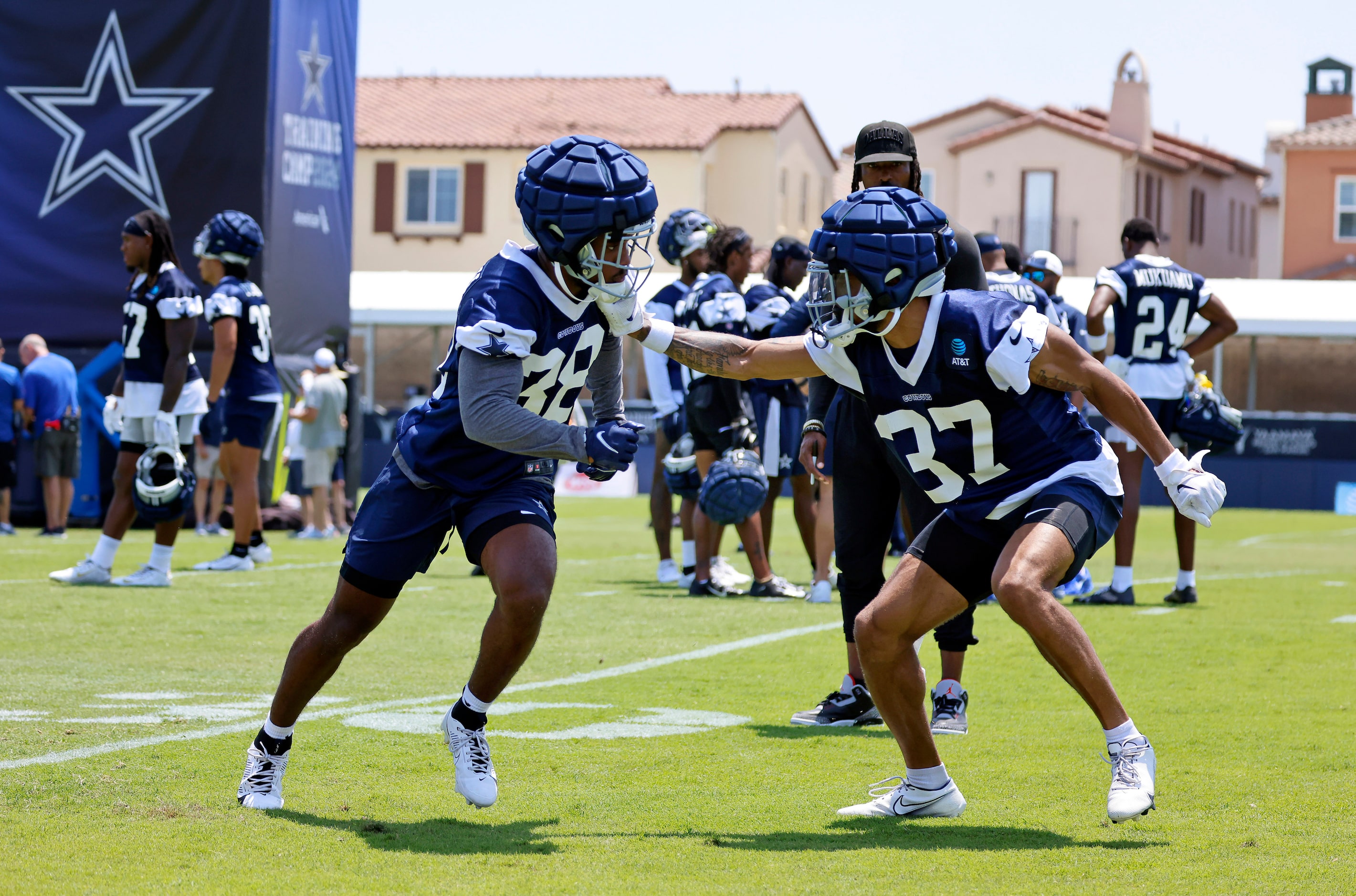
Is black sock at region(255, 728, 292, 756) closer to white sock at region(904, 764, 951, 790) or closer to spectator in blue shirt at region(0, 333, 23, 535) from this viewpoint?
white sock at region(904, 764, 951, 790)

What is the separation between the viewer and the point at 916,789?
486 centimetres

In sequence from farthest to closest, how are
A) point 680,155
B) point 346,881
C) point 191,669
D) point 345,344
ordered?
point 680,155, point 345,344, point 191,669, point 346,881

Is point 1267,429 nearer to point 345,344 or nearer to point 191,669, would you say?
point 345,344

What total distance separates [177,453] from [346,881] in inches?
291

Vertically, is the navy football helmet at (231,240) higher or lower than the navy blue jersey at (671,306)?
higher

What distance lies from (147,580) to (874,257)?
766 cm

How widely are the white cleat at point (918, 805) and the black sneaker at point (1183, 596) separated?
668 cm

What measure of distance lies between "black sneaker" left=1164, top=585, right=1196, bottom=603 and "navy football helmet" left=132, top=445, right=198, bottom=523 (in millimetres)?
6336

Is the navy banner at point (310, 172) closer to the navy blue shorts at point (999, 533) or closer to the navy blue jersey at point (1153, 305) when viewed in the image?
the navy blue jersey at point (1153, 305)

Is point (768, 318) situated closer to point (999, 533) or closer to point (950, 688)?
point (950, 688)

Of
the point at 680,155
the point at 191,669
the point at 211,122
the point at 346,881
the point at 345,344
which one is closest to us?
the point at 346,881

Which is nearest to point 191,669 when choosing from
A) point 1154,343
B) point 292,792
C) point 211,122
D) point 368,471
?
point 292,792

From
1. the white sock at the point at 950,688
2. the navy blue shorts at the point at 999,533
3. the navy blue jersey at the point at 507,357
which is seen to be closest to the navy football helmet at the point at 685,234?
the white sock at the point at 950,688

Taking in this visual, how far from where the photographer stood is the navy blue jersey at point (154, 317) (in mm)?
10766
